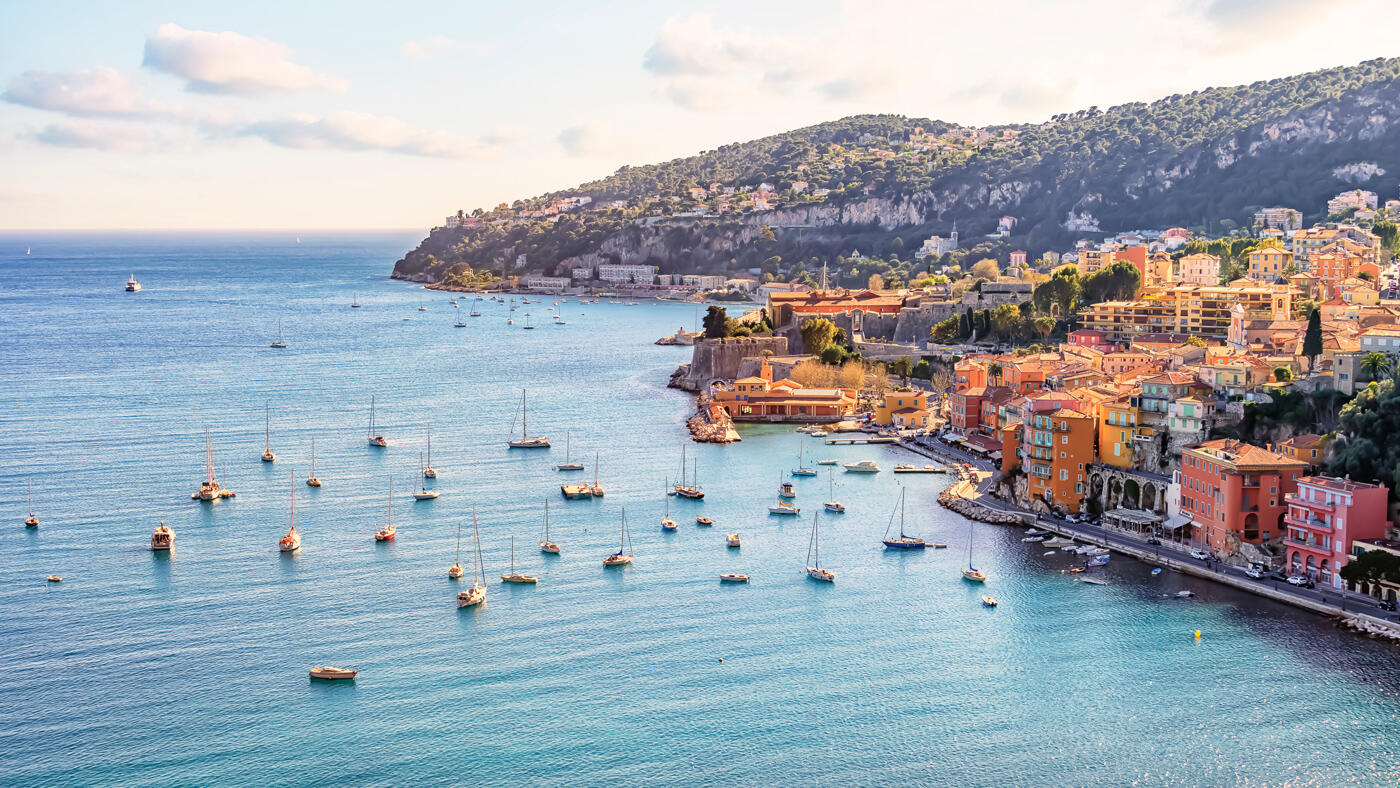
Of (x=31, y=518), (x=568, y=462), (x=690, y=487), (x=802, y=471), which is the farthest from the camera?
(x=568, y=462)

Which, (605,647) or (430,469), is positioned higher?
(430,469)

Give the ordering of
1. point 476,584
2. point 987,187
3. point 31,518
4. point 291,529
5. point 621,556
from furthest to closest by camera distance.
Result: point 987,187 → point 31,518 → point 291,529 → point 621,556 → point 476,584

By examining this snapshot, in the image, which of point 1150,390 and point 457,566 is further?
point 1150,390

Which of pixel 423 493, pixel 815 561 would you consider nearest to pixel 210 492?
pixel 423 493

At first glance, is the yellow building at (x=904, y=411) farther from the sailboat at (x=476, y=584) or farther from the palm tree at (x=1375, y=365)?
the sailboat at (x=476, y=584)

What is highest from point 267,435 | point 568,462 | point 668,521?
point 267,435

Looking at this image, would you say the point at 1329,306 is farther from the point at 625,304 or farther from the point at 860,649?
the point at 625,304

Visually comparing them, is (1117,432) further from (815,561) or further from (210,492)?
(210,492)
